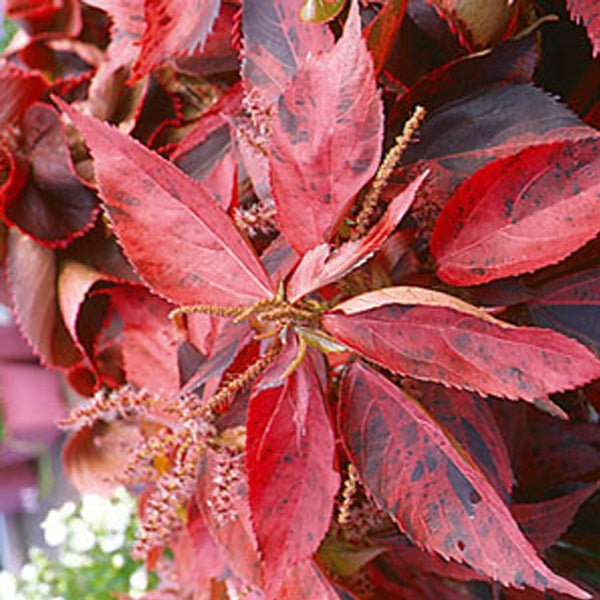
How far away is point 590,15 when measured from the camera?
0.24 m

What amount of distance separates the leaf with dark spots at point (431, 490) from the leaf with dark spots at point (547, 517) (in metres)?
0.09

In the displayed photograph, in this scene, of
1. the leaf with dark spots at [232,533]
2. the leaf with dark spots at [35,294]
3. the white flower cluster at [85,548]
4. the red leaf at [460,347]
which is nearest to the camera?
the red leaf at [460,347]

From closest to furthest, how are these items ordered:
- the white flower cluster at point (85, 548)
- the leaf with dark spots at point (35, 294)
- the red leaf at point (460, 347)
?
the red leaf at point (460, 347) → the leaf with dark spots at point (35, 294) → the white flower cluster at point (85, 548)

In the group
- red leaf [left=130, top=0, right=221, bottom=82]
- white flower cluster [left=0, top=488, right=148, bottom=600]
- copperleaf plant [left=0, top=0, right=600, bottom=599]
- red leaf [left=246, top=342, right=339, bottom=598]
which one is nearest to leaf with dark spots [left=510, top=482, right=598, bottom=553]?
copperleaf plant [left=0, top=0, right=600, bottom=599]

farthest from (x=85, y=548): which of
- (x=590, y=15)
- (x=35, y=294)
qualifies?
(x=590, y=15)

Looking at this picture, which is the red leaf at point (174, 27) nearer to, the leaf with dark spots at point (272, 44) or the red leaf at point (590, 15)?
the leaf with dark spots at point (272, 44)

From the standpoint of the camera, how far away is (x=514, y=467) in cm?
37

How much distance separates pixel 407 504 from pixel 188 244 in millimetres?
105

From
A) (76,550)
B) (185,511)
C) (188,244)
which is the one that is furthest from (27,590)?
(188,244)

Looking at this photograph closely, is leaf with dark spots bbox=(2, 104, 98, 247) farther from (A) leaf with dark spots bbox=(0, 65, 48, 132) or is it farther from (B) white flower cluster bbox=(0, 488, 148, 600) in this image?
(B) white flower cluster bbox=(0, 488, 148, 600)

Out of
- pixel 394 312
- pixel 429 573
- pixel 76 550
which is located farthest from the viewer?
pixel 76 550

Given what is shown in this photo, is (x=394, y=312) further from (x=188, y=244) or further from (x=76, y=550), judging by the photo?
(x=76, y=550)

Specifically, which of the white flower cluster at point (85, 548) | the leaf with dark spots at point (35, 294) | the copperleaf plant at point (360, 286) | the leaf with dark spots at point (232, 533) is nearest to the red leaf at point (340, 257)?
the copperleaf plant at point (360, 286)

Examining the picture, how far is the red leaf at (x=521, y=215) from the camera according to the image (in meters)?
0.24
